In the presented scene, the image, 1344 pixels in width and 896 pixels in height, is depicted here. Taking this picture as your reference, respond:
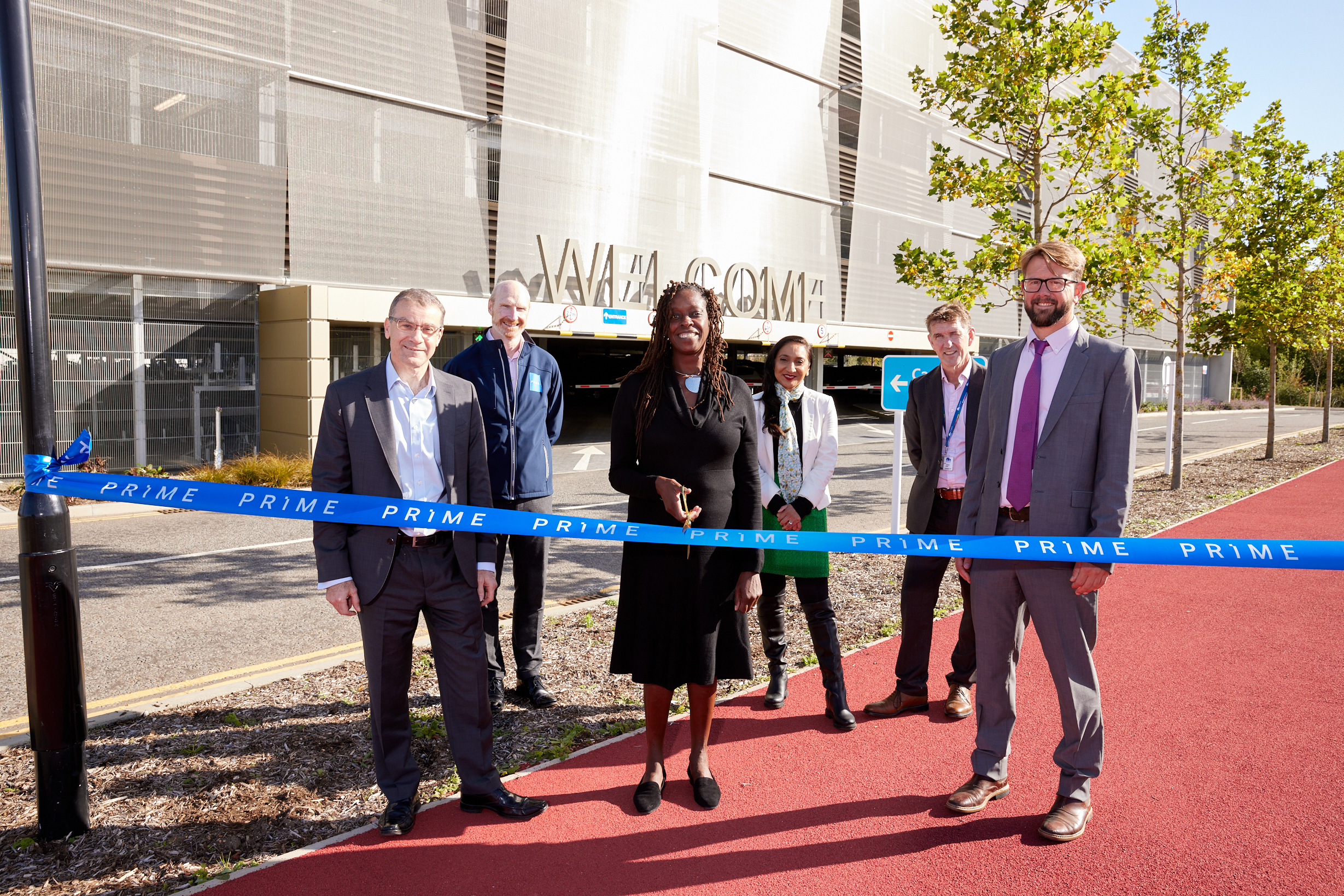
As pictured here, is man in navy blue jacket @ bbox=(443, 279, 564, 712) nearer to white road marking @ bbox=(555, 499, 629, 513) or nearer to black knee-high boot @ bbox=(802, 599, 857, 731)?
black knee-high boot @ bbox=(802, 599, 857, 731)

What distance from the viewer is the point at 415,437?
11.4ft

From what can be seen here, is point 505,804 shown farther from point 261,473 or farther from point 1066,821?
point 261,473

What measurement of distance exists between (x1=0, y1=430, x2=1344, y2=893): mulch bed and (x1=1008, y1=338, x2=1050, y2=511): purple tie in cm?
176

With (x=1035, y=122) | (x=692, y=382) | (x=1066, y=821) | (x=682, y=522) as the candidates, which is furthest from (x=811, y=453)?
(x=1035, y=122)

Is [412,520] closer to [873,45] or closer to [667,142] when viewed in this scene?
[667,142]

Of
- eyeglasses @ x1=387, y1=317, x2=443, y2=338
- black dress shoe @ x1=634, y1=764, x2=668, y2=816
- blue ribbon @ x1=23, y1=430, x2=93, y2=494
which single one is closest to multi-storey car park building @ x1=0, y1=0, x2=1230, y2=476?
blue ribbon @ x1=23, y1=430, x2=93, y2=494

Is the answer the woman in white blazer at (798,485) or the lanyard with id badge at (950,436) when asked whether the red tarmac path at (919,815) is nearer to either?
the woman in white blazer at (798,485)

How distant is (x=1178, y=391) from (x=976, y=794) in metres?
13.7

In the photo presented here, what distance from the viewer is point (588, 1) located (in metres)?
21.4

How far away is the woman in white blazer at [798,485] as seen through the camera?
14.7 ft

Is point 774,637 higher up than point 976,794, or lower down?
higher up

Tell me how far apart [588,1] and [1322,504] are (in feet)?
61.2

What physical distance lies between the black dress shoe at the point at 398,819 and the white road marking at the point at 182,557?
5962 millimetres

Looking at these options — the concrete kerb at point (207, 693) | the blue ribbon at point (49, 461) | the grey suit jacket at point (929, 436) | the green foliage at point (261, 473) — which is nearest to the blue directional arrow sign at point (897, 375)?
the grey suit jacket at point (929, 436)
